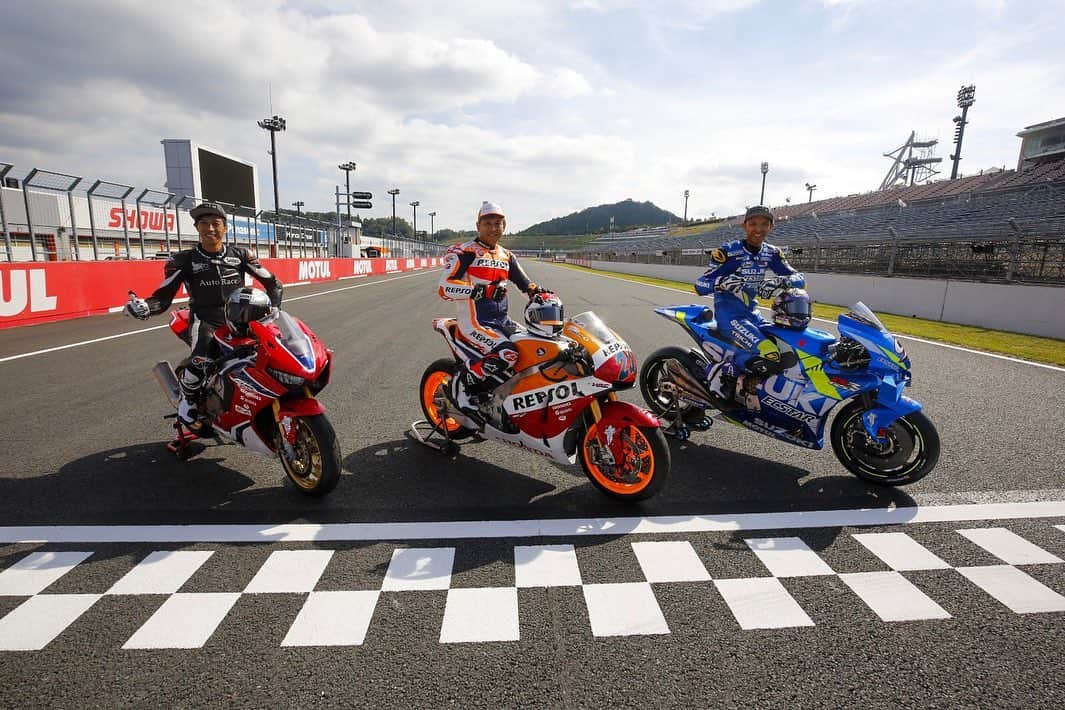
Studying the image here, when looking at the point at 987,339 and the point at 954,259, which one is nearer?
the point at 987,339

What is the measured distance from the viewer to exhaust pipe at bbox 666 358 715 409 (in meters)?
4.71

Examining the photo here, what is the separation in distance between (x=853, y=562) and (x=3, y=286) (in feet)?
44.0

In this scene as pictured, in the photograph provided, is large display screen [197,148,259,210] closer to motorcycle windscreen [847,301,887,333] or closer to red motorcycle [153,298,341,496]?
red motorcycle [153,298,341,496]

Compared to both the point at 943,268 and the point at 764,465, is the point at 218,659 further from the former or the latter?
the point at 943,268

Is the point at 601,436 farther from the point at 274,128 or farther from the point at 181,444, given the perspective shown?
the point at 274,128

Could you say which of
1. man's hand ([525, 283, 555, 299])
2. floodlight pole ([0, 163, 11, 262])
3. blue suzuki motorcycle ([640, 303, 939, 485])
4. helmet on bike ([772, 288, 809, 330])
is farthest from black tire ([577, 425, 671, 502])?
floodlight pole ([0, 163, 11, 262])

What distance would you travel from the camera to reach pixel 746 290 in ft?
15.6

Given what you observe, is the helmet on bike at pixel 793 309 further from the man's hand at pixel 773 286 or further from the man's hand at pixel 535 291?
the man's hand at pixel 535 291

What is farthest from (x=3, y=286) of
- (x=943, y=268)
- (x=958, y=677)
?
(x=943, y=268)

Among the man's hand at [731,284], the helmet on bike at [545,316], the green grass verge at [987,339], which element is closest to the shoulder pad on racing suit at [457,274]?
the helmet on bike at [545,316]

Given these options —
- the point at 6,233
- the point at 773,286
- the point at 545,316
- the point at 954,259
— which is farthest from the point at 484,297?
the point at 954,259

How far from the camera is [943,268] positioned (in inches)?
759

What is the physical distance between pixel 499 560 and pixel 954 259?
22.8m

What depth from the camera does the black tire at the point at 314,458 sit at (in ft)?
10.9
